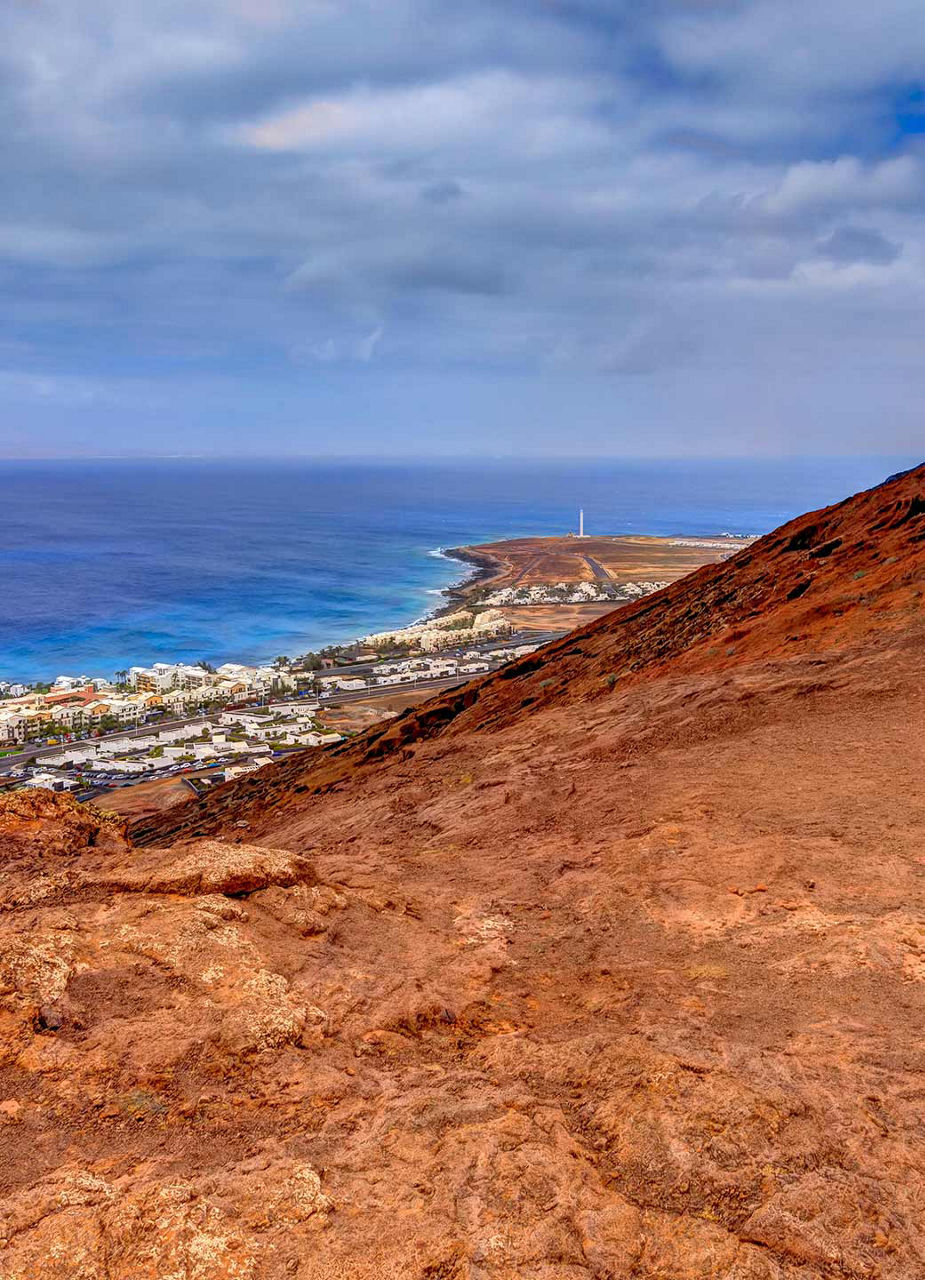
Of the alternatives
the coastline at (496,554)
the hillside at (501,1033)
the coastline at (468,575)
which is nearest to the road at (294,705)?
the coastline at (496,554)


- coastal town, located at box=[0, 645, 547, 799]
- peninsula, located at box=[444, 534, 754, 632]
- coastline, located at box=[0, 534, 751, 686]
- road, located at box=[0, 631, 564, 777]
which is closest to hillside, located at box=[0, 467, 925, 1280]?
coastal town, located at box=[0, 645, 547, 799]

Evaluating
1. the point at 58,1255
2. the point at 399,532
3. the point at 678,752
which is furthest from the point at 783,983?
the point at 399,532

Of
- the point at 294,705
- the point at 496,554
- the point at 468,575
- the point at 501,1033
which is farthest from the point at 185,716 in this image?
Result: the point at 496,554

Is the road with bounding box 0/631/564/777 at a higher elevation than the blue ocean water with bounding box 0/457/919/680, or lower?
lower

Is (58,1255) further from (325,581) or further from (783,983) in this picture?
(325,581)

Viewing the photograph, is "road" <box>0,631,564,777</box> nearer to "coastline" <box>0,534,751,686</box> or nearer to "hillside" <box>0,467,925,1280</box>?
"coastline" <box>0,534,751,686</box>

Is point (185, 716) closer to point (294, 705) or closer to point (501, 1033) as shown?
point (294, 705)

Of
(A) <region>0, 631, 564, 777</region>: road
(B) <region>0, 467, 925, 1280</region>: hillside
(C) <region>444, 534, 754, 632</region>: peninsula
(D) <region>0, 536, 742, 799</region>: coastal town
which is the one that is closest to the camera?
(B) <region>0, 467, 925, 1280</region>: hillside

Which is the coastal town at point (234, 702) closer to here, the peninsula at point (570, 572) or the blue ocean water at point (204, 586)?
the peninsula at point (570, 572)

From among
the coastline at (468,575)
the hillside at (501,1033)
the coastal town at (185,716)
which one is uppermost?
the coastline at (468,575)
